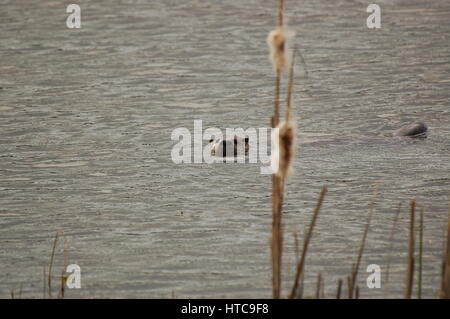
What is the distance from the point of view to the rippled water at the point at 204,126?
27.2 feet

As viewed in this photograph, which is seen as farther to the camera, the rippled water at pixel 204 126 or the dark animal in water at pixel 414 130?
the dark animal in water at pixel 414 130

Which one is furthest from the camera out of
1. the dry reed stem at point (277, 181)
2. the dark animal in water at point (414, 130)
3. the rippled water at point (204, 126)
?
the dark animal in water at point (414, 130)

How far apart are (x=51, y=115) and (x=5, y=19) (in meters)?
6.18

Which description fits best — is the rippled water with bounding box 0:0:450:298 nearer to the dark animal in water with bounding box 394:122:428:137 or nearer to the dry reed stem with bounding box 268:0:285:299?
the dark animal in water with bounding box 394:122:428:137

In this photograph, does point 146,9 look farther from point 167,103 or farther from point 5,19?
point 167,103

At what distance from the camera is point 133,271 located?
318 inches

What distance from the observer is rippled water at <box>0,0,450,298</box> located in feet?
27.2

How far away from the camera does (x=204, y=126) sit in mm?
12742

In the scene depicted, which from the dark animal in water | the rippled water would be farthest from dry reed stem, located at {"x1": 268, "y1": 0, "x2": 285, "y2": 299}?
the dark animal in water

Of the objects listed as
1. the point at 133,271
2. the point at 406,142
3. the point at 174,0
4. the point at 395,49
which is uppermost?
the point at 174,0

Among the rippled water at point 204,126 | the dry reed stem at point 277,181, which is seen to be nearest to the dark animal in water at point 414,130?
the rippled water at point 204,126

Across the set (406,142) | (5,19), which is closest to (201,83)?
(406,142)

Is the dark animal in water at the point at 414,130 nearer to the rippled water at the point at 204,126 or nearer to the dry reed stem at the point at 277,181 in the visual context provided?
the rippled water at the point at 204,126

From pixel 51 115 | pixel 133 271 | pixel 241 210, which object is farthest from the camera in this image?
pixel 51 115
